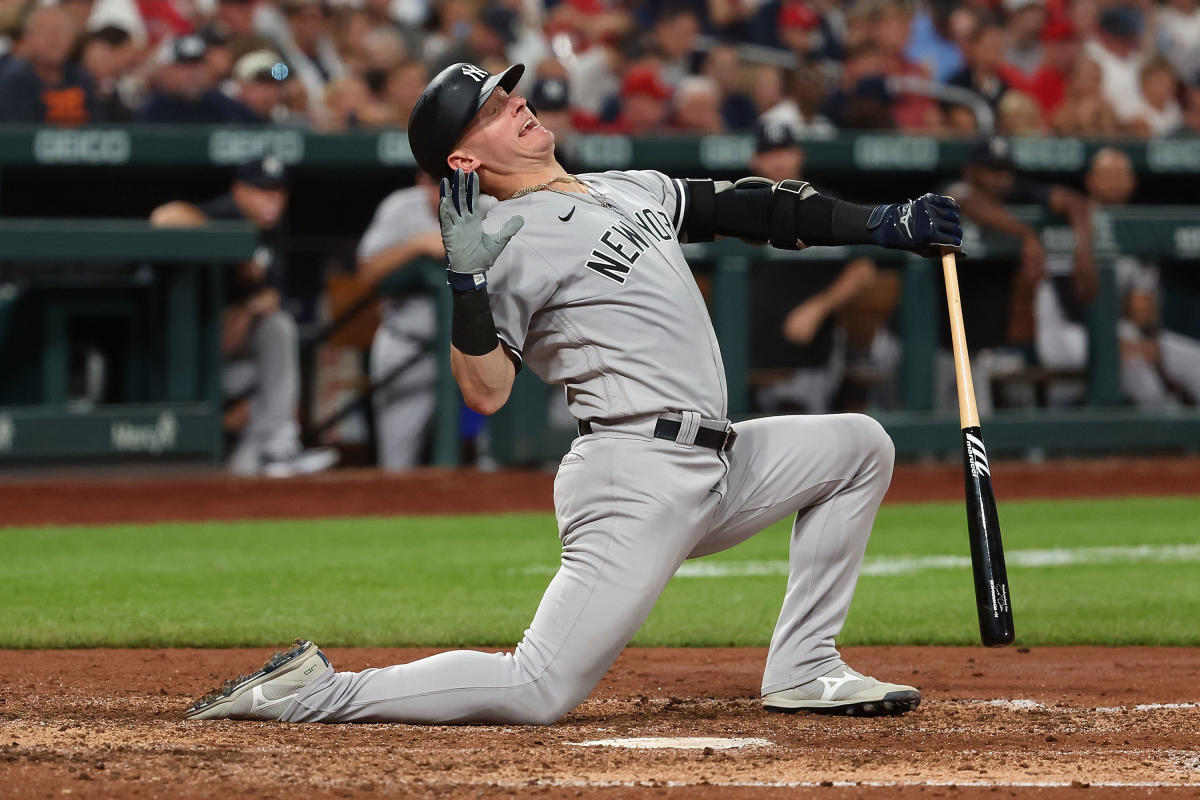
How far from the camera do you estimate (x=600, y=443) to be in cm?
350

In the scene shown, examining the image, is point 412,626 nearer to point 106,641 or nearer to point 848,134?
point 106,641

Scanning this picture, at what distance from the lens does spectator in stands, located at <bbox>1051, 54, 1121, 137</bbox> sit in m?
11.5

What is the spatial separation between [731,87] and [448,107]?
25.1ft

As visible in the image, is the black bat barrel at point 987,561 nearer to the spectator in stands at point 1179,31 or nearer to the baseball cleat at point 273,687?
the baseball cleat at point 273,687

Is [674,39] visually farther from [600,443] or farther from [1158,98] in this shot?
[600,443]

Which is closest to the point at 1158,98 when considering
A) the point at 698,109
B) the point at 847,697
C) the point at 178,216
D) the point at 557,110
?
the point at 698,109

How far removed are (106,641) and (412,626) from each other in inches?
35.0

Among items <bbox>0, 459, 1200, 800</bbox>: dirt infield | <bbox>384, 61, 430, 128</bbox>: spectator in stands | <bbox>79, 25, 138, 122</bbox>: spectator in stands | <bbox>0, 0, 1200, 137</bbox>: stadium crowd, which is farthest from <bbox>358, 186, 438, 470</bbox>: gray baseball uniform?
<bbox>0, 459, 1200, 800</bbox>: dirt infield

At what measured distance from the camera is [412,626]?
5.08 m

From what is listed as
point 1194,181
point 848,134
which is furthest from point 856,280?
point 1194,181

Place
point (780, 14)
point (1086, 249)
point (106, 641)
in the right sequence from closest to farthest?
point (106, 641)
point (1086, 249)
point (780, 14)

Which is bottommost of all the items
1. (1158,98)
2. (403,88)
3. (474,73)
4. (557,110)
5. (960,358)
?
(960,358)

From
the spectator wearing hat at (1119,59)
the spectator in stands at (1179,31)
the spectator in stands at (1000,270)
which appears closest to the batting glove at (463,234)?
the spectator in stands at (1000,270)

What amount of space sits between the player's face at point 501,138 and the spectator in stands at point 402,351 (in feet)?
18.1
